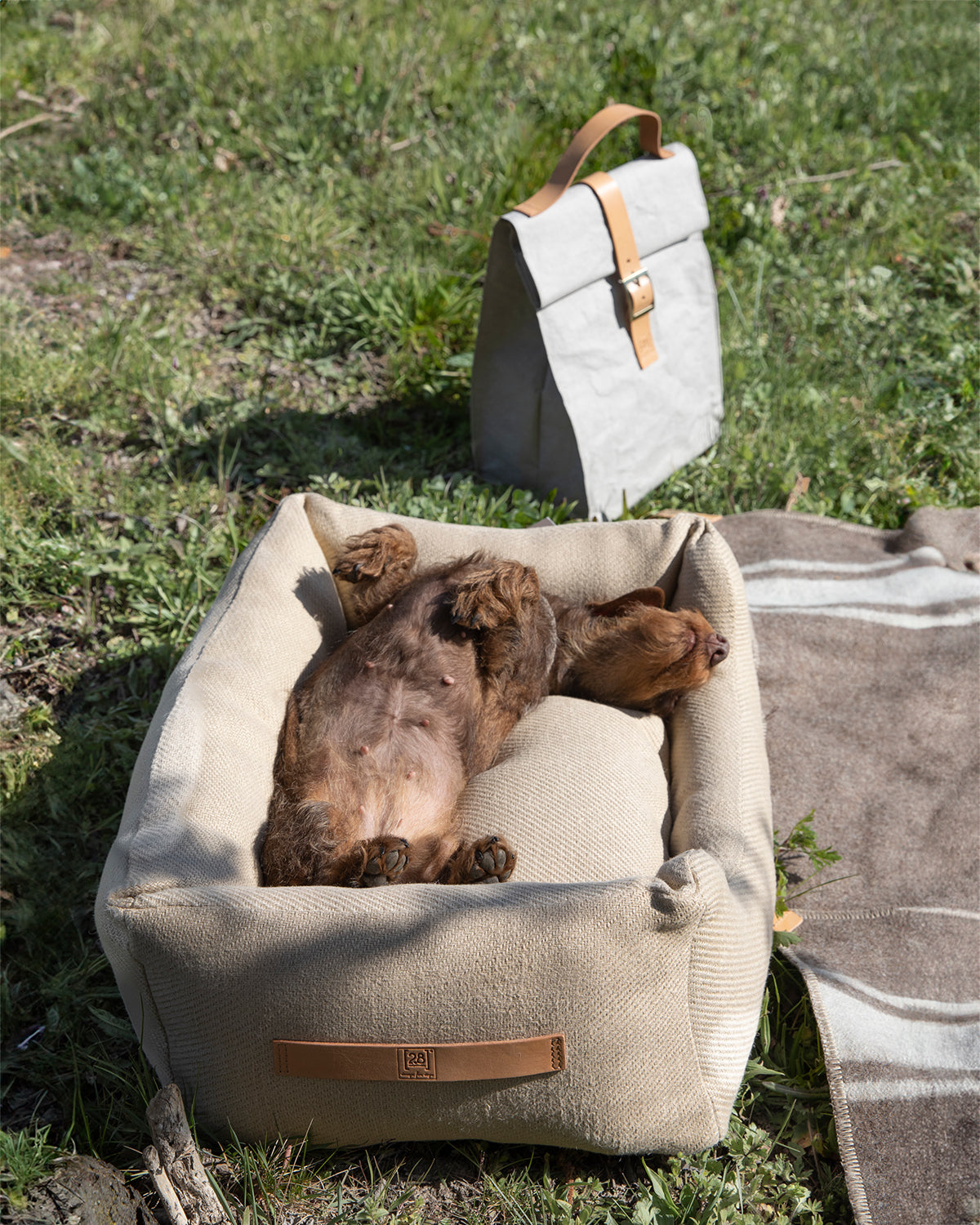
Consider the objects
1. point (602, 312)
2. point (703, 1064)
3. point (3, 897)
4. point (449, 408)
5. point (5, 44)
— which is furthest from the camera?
point (5, 44)

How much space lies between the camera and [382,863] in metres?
2.62

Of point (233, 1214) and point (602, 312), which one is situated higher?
point (602, 312)

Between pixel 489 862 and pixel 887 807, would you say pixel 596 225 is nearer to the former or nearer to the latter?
pixel 887 807

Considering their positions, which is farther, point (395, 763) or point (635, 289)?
point (635, 289)

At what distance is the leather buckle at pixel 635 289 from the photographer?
4.19 metres

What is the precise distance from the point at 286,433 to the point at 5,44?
343cm

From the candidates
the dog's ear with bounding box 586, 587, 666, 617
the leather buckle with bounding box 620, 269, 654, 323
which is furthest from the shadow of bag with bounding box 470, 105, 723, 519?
the dog's ear with bounding box 586, 587, 666, 617

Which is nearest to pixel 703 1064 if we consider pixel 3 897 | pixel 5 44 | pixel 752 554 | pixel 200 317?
pixel 3 897

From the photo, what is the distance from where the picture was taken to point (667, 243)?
4.37m

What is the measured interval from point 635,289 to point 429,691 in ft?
6.80

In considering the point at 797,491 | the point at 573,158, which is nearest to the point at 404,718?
the point at 573,158

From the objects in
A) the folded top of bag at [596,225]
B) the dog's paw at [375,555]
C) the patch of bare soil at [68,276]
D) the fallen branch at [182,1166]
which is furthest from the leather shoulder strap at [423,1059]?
the patch of bare soil at [68,276]

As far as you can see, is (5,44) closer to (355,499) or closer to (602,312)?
(355,499)

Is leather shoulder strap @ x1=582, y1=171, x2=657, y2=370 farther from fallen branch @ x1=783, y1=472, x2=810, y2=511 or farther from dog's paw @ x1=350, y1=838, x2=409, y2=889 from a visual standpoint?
dog's paw @ x1=350, y1=838, x2=409, y2=889
